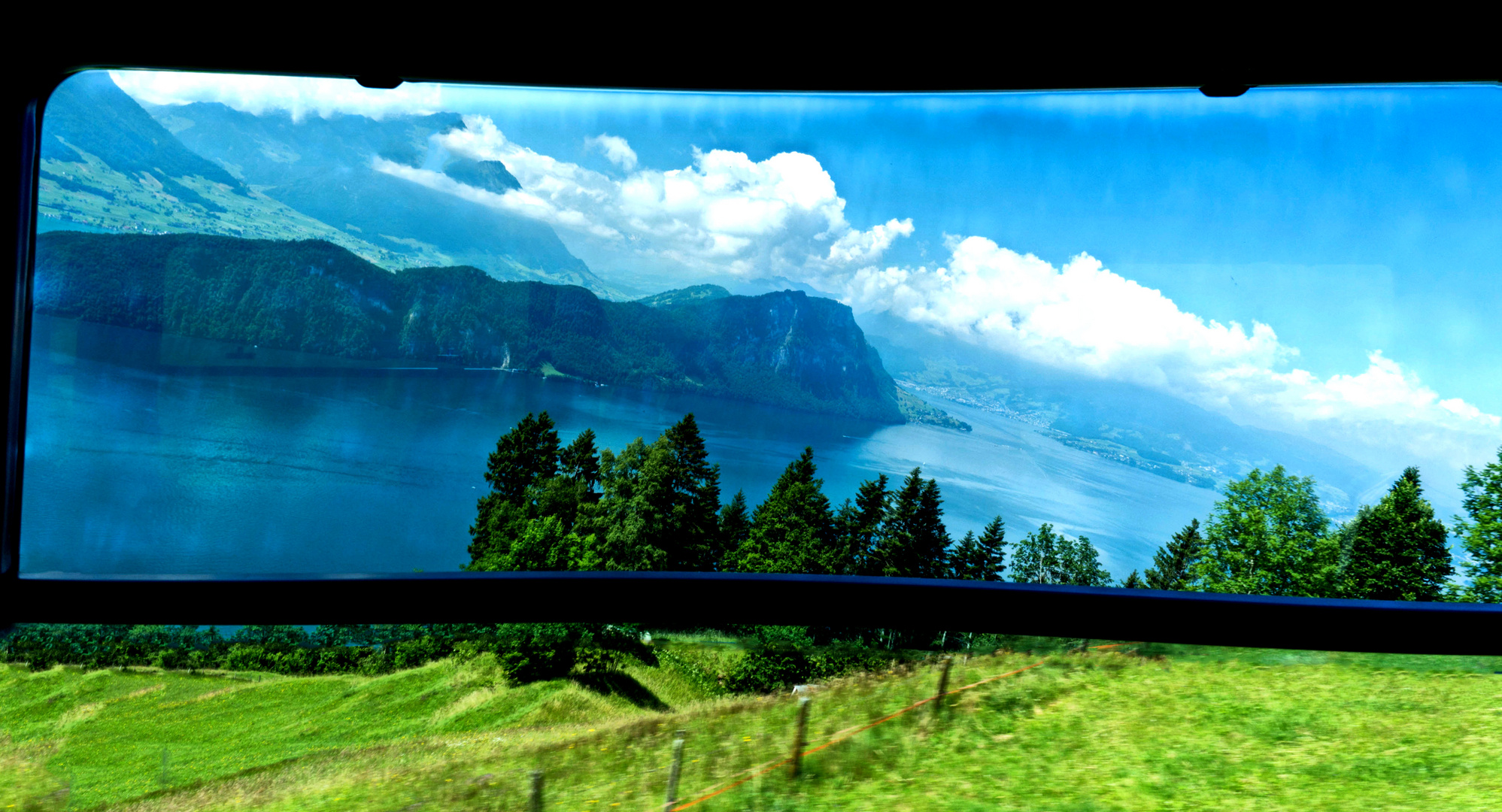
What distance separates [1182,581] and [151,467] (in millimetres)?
23608

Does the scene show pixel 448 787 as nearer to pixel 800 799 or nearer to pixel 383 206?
pixel 800 799

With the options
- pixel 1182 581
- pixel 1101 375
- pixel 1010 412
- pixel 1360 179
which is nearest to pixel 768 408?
pixel 1010 412

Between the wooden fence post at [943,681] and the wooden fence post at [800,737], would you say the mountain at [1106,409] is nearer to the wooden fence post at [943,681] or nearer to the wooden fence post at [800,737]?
the wooden fence post at [943,681]

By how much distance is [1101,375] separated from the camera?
1402cm

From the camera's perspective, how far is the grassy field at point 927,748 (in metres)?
2.17

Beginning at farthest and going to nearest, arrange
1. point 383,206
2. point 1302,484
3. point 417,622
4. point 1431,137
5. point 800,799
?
point 383,206 → point 1302,484 → point 1431,137 → point 417,622 → point 800,799

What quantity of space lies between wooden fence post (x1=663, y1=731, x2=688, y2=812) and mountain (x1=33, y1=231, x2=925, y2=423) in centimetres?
1326

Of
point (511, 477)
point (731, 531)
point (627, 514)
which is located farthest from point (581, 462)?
point (731, 531)

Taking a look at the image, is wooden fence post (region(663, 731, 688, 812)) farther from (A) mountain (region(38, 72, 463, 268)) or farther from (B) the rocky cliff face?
(A) mountain (region(38, 72, 463, 268))

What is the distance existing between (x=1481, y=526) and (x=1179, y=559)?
473cm

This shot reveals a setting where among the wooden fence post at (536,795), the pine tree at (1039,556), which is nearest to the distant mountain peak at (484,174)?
the pine tree at (1039,556)

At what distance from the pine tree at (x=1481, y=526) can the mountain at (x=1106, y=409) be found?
6.35 ft

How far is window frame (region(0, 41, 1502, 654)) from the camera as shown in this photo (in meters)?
2.15

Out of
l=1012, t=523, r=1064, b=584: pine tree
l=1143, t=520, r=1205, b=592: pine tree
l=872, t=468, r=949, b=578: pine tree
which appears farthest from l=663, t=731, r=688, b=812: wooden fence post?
l=1012, t=523, r=1064, b=584: pine tree
